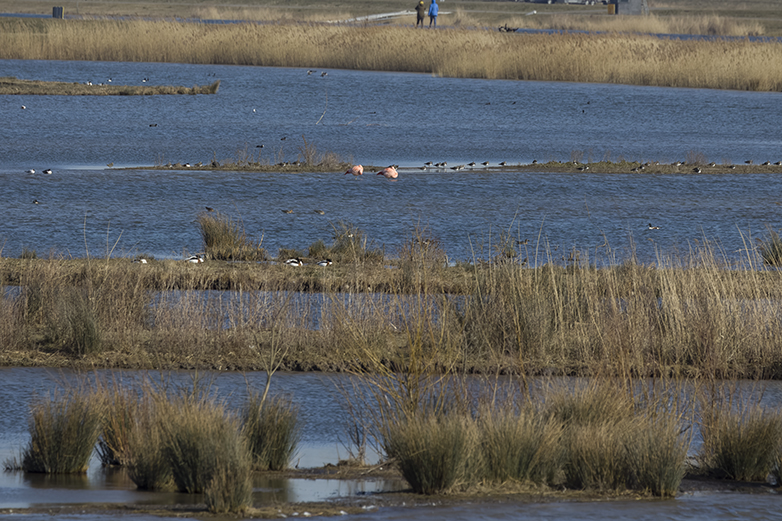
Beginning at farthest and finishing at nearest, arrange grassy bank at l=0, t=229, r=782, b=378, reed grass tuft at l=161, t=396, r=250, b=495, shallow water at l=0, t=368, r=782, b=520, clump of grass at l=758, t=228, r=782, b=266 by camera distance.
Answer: clump of grass at l=758, t=228, r=782, b=266
grassy bank at l=0, t=229, r=782, b=378
shallow water at l=0, t=368, r=782, b=520
reed grass tuft at l=161, t=396, r=250, b=495

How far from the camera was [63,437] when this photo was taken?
8305mm

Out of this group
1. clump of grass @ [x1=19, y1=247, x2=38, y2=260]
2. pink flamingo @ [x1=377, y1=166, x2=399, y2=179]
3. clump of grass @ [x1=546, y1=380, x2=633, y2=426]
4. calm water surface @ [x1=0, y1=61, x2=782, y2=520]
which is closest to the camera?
clump of grass @ [x1=546, y1=380, x2=633, y2=426]

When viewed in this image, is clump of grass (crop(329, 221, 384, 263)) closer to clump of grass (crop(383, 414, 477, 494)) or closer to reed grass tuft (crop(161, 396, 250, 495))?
clump of grass (crop(383, 414, 477, 494))

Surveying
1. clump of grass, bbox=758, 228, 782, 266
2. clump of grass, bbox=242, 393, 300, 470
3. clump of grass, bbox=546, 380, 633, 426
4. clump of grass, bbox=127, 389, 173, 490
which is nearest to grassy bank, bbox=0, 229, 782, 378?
clump of grass, bbox=546, 380, 633, 426

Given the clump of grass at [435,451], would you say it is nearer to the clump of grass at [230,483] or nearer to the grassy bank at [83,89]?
the clump of grass at [230,483]

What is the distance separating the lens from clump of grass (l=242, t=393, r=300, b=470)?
8.50 metres

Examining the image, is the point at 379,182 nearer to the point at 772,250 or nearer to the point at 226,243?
the point at 226,243

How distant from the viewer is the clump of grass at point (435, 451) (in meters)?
7.92

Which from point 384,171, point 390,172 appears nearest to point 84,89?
point 384,171

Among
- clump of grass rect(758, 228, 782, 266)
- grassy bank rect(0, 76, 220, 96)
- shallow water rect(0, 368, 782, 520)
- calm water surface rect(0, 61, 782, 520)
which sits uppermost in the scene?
grassy bank rect(0, 76, 220, 96)

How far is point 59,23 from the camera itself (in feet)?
193

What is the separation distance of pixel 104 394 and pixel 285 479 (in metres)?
1.55

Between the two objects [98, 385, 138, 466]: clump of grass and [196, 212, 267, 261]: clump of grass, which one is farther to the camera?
[196, 212, 267, 261]: clump of grass

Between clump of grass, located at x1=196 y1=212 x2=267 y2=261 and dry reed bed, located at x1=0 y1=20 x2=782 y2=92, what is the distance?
32598 mm
